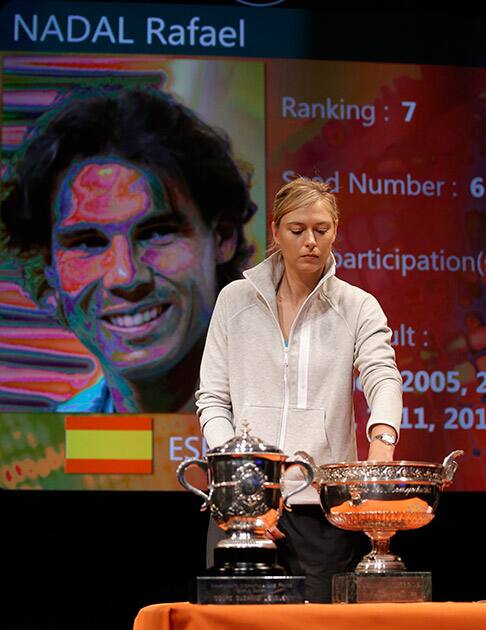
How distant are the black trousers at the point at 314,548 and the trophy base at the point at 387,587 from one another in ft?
1.57

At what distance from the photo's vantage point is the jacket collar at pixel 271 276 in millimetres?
2455

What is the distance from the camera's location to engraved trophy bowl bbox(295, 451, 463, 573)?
1.84 m

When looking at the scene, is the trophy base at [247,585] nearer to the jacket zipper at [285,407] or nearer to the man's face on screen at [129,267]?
the jacket zipper at [285,407]

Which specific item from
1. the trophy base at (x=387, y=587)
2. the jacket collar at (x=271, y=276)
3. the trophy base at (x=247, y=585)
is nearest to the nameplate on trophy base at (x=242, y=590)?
the trophy base at (x=247, y=585)

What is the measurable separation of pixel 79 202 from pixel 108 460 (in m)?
0.88

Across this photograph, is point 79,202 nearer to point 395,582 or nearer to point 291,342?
point 291,342

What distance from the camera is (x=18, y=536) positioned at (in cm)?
388

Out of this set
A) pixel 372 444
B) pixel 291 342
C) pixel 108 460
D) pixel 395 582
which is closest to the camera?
pixel 395 582

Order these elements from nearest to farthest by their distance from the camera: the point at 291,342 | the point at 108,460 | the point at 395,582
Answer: the point at 395,582 < the point at 291,342 < the point at 108,460

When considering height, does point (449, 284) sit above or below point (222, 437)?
above

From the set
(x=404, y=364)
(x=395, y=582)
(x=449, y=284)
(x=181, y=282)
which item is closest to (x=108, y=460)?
(x=181, y=282)

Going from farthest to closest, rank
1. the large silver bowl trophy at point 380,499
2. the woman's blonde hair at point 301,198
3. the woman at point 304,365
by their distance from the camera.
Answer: the woman's blonde hair at point 301,198
the woman at point 304,365
the large silver bowl trophy at point 380,499

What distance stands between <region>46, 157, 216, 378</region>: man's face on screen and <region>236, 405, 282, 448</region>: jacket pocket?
150cm

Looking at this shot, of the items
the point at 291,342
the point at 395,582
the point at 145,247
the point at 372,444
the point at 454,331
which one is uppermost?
the point at 145,247
